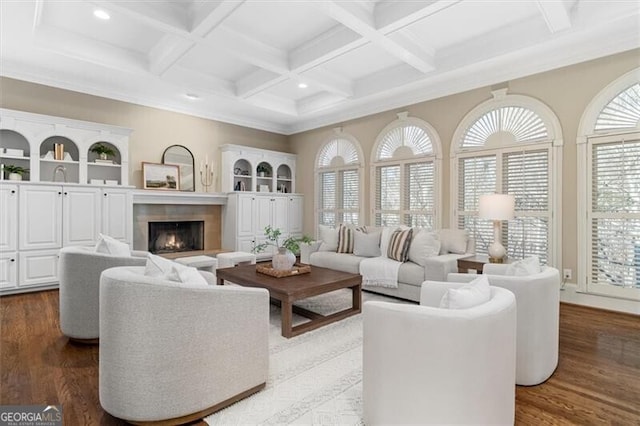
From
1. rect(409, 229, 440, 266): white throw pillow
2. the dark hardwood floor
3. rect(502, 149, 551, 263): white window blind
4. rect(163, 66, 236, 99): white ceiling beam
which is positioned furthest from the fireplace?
rect(502, 149, 551, 263): white window blind

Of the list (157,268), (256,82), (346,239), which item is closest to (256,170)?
(256,82)

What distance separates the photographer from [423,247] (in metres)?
4.11

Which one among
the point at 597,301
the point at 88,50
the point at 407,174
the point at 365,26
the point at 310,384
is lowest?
the point at 310,384

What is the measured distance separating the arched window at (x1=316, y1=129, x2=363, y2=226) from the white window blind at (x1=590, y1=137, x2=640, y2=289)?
3.41 meters

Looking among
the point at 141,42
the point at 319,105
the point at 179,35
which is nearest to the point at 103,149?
the point at 141,42

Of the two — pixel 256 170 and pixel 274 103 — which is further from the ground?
pixel 274 103

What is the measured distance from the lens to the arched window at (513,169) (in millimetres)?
4133

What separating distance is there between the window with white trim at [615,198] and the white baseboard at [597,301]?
0.26ft

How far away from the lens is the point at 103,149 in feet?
16.7

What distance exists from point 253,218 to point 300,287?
3693mm

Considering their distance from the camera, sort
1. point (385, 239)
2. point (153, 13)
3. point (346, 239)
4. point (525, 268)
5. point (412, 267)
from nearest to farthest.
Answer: point (525, 268) < point (153, 13) < point (412, 267) < point (385, 239) < point (346, 239)

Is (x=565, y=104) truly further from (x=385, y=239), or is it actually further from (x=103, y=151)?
(x=103, y=151)

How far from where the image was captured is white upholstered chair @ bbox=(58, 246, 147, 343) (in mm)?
2699

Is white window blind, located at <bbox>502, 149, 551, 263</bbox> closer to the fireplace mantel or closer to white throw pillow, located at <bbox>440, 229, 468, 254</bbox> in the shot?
white throw pillow, located at <bbox>440, 229, 468, 254</bbox>
